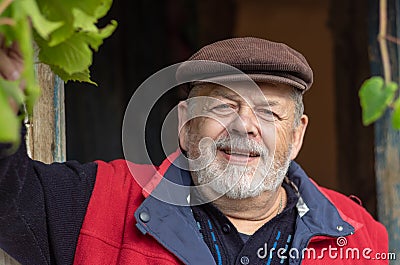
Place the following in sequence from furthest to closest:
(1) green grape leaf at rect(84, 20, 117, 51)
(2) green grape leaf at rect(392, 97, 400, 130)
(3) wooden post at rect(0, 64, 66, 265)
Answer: (3) wooden post at rect(0, 64, 66, 265) < (1) green grape leaf at rect(84, 20, 117, 51) < (2) green grape leaf at rect(392, 97, 400, 130)

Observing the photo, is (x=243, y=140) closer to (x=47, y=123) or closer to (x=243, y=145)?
(x=243, y=145)

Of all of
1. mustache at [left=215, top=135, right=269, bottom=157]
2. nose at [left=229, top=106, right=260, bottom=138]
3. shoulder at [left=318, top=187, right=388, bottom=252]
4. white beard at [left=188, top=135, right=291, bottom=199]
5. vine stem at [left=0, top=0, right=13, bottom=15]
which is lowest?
shoulder at [left=318, top=187, right=388, bottom=252]

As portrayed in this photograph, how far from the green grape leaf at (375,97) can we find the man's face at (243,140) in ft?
3.58

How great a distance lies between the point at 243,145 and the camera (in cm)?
205

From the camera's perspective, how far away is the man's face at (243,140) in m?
2.07

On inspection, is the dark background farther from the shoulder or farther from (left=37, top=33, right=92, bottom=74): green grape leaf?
(left=37, top=33, right=92, bottom=74): green grape leaf

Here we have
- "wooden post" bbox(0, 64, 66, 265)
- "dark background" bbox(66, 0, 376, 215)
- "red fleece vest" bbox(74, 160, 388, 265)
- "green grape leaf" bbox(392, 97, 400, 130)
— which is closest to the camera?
"green grape leaf" bbox(392, 97, 400, 130)

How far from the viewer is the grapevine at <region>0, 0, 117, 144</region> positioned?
Answer: 843 mm

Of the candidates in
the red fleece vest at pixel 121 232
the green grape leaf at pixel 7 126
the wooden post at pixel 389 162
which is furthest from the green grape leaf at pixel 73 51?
the wooden post at pixel 389 162

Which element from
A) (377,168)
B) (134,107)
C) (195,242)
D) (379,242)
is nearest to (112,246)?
(195,242)

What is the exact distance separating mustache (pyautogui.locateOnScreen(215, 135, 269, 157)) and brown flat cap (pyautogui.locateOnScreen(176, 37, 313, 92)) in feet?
0.54

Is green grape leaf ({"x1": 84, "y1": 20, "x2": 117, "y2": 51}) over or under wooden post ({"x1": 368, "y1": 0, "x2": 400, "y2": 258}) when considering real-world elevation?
over

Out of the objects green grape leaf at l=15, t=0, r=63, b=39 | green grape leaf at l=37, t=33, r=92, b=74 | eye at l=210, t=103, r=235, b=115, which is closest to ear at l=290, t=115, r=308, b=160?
eye at l=210, t=103, r=235, b=115

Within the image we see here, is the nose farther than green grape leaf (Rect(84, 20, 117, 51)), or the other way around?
the nose
